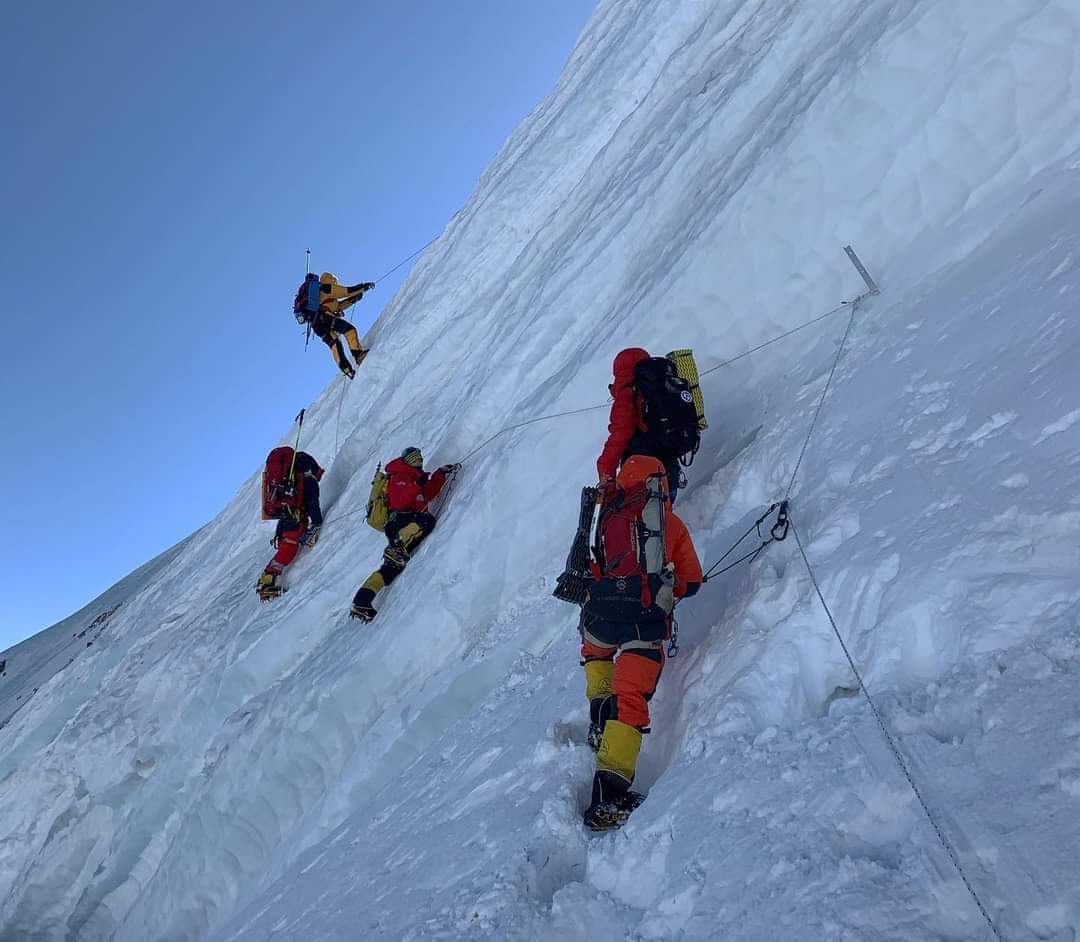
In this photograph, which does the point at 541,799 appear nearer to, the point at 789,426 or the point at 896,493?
the point at 896,493

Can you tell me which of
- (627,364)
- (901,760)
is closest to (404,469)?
(627,364)

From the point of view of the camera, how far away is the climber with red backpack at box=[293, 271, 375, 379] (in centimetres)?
1418

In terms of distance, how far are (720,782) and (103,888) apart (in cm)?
841

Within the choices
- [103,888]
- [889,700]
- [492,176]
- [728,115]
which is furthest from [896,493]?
[492,176]

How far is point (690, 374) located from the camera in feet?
17.3

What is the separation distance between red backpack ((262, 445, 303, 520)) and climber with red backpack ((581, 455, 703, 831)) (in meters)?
7.45

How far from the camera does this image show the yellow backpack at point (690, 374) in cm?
503

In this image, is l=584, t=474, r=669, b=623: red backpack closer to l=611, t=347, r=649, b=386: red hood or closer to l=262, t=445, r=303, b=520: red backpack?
l=611, t=347, r=649, b=386: red hood

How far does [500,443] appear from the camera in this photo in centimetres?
751

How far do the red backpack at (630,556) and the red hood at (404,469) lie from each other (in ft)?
13.9

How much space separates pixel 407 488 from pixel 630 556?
14.8 feet

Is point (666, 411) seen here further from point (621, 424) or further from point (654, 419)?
point (621, 424)

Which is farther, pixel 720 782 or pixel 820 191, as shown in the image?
pixel 820 191

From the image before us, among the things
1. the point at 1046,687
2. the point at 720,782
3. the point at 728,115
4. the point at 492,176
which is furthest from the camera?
the point at 492,176
